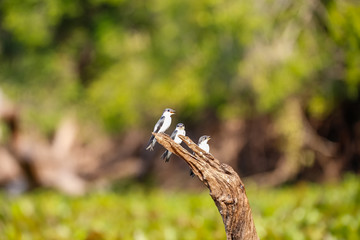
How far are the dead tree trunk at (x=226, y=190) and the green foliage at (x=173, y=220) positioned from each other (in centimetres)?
205

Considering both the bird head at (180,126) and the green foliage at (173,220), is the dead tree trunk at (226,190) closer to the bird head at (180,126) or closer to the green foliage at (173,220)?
the bird head at (180,126)

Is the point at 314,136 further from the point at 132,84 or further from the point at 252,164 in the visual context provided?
the point at 132,84

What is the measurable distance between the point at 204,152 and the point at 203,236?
2600 millimetres

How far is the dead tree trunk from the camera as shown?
7.11 ft

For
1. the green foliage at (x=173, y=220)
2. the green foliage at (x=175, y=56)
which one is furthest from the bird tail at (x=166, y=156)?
the green foliage at (x=175, y=56)

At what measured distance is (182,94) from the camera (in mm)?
10430

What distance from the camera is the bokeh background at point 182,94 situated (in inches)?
321

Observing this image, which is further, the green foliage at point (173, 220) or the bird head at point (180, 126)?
the green foliage at point (173, 220)

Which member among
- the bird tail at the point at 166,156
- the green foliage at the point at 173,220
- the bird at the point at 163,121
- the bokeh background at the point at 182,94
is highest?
the bokeh background at the point at 182,94

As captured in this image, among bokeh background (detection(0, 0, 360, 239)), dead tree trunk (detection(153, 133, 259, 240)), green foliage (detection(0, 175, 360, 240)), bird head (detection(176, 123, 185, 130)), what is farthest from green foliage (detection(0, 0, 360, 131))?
bird head (detection(176, 123, 185, 130))

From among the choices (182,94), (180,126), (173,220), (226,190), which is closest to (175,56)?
(182,94)

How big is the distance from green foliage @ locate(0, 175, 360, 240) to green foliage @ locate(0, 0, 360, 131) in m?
2.32

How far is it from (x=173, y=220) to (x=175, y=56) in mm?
6291

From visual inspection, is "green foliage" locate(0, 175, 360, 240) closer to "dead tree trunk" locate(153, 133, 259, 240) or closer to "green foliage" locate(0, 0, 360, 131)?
"dead tree trunk" locate(153, 133, 259, 240)
